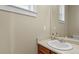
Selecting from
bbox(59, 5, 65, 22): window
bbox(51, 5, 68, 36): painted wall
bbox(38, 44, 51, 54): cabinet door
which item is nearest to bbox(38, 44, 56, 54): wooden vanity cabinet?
bbox(38, 44, 51, 54): cabinet door

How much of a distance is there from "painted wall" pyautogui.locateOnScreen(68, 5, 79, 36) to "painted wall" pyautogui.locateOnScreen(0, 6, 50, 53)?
0.58 meters

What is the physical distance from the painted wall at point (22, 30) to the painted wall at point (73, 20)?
584 millimetres

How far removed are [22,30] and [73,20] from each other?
79cm

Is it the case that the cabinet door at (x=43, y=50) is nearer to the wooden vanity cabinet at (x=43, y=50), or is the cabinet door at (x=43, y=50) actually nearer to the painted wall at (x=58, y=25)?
the wooden vanity cabinet at (x=43, y=50)

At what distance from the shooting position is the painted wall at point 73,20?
1.41 meters

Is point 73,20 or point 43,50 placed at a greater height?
point 73,20

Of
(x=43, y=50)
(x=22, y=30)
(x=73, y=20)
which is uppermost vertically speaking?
(x=73, y=20)

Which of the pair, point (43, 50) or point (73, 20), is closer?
point (73, 20)

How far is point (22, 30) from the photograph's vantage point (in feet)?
4.61

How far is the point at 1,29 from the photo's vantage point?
107 centimetres

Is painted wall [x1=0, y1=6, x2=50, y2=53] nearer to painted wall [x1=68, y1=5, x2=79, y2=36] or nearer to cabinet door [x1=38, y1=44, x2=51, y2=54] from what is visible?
cabinet door [x1=38, y1=44, x2=51, y2=54]

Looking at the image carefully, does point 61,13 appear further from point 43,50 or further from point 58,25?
point 43,50

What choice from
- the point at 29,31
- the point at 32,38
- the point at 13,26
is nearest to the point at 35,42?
the point at 32,38

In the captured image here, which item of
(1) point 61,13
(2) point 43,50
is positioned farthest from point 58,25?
(2) point 43,50
